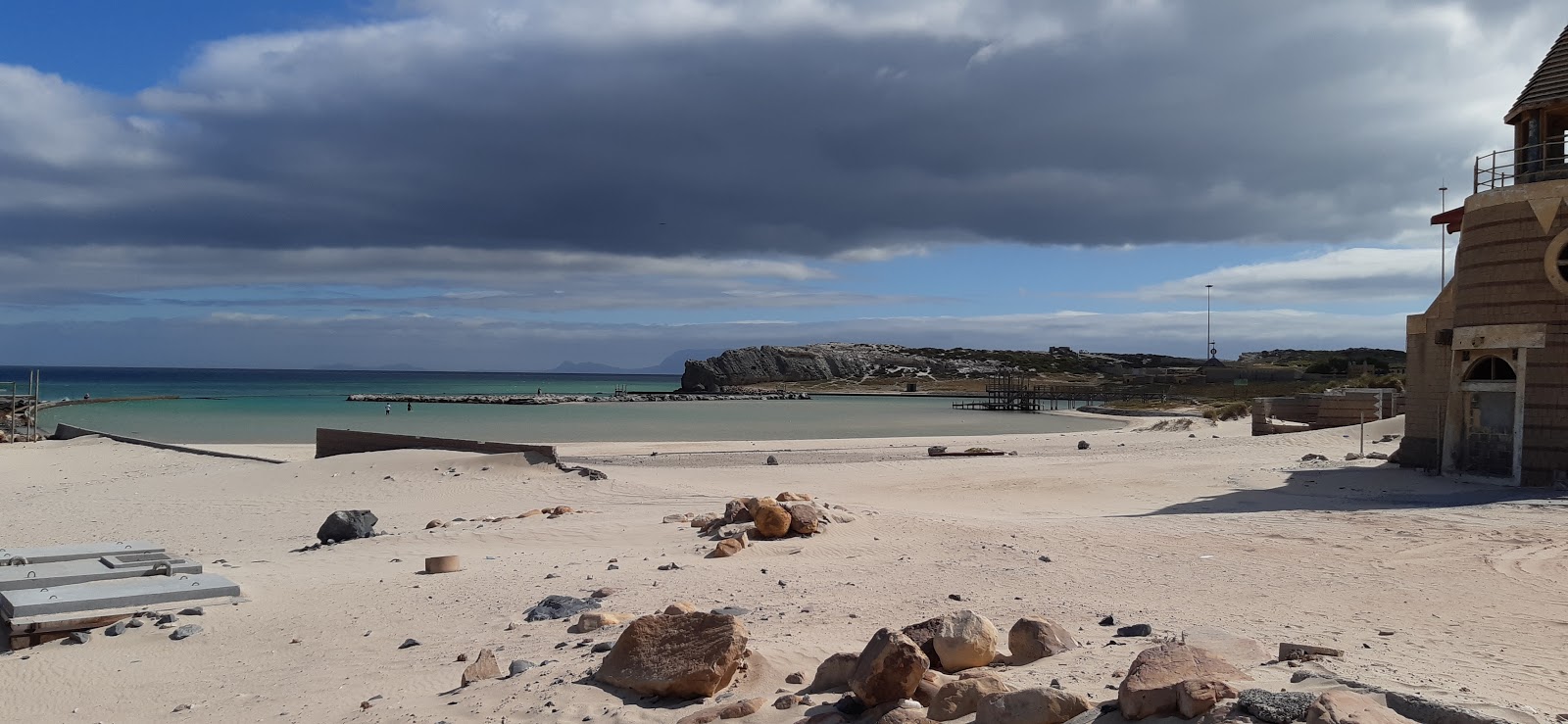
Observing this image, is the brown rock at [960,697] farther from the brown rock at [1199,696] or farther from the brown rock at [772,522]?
the brown rock at [772,522]

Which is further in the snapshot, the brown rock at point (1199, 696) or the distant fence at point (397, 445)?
the distant fence at point (397, 445)

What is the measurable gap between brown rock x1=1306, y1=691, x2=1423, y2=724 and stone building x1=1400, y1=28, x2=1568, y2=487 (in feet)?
51.0

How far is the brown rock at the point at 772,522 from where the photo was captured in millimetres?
12086

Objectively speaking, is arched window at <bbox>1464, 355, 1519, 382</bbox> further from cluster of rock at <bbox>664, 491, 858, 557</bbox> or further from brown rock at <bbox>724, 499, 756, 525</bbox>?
brown rock at <bbox>724, 499, 756, 525</bbox>

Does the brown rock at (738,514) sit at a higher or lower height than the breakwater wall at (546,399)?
higher

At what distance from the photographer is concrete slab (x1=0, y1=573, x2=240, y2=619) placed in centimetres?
854

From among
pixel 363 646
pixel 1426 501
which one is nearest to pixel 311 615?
pixel 363 646

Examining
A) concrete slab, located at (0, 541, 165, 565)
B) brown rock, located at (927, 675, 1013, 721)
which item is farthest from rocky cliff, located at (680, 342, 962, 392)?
brown rock, located at (927, 675, 1013, 721)

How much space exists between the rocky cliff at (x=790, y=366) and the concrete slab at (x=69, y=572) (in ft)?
406

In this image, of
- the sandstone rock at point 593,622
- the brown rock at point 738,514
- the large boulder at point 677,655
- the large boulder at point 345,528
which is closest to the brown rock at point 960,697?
the large boulder at point 677,655

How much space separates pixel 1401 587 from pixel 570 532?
9245 millimetres

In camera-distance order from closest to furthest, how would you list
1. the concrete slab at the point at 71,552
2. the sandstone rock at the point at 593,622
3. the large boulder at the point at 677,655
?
the large boulder at the point at 677,655
the sandstone rock at the point at 593,622
the concrete slab at the point at 71,552

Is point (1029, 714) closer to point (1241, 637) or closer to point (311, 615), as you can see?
point (1241, 637)

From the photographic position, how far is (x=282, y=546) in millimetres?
14039
